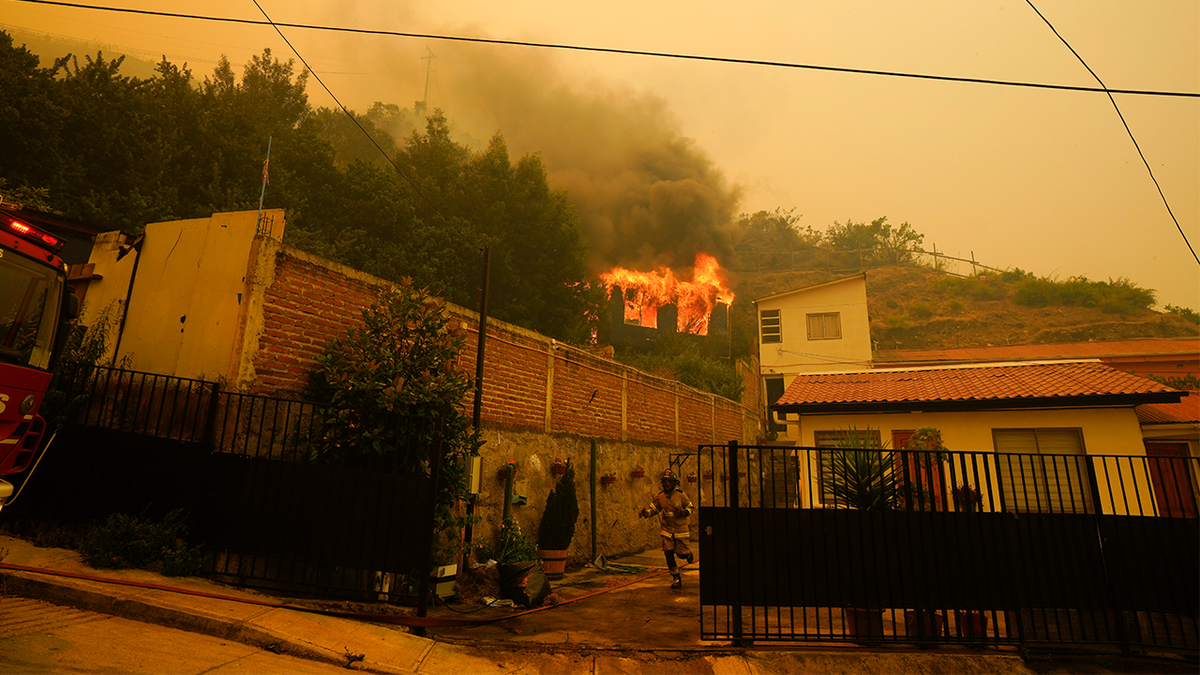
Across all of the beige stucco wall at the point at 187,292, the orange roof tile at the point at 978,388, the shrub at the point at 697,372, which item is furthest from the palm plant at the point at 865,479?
the shrub at the point at 697,372

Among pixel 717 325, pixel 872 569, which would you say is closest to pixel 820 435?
pixel 872 569

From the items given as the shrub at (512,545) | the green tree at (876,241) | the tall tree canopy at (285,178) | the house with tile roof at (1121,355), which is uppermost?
the green tree at (876,241)

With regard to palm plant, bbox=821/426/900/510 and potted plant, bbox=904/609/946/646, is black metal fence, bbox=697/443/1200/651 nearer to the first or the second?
potted plant, bbox=904/609/946/646

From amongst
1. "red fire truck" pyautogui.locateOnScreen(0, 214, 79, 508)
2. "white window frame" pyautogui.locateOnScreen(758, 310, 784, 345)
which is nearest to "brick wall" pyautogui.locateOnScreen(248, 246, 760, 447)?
"red fire truck" pyautogui.locateOnScreen(0, 214, 79, 508)

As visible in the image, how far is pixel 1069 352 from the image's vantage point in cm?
2905

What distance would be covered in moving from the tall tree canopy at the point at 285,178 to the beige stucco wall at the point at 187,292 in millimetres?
8263

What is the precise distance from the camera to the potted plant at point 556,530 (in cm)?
1049

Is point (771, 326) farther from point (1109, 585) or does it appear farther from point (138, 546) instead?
point (138, 546)

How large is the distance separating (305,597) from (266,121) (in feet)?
91.2

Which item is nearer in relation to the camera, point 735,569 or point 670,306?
point 735,569

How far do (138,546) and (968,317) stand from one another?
223 feet

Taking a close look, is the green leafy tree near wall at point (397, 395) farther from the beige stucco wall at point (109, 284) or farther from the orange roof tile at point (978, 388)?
the orange roof tile at point (978, 388)

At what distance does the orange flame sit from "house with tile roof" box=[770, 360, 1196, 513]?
96.0 ft

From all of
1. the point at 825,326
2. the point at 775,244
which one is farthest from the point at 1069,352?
the point at 775,244
